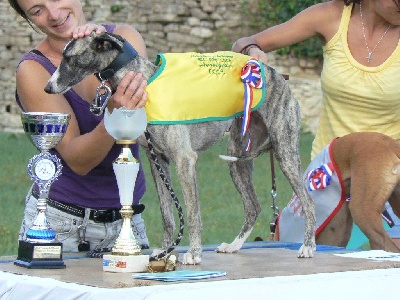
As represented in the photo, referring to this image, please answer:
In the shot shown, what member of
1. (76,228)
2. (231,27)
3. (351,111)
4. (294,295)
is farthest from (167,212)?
(231,27)

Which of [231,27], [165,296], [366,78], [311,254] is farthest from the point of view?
[231,27]

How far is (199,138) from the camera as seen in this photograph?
354 cm

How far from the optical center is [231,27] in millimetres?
16812

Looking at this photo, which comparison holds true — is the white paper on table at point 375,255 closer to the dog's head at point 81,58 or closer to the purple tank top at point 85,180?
the purple tank top at point 85,180

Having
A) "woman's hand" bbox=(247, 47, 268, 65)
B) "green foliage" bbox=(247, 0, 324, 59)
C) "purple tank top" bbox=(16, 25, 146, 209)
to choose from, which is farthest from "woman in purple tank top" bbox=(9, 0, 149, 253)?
"green foliage" bbox=(247, 0, 324, 59)

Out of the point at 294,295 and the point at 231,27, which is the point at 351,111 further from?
the point at 231,27

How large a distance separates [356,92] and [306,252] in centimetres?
92

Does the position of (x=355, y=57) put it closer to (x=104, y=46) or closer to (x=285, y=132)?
(x=285, y=132)

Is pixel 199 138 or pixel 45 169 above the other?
pixel 199 138

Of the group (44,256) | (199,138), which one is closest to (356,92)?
(199,138)

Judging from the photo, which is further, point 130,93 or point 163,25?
point 163,25

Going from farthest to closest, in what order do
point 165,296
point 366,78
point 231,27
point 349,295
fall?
point 231,27 < point 366,78 < point 349,295 < point 165,296

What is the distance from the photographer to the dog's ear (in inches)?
130

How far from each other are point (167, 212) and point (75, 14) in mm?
782
